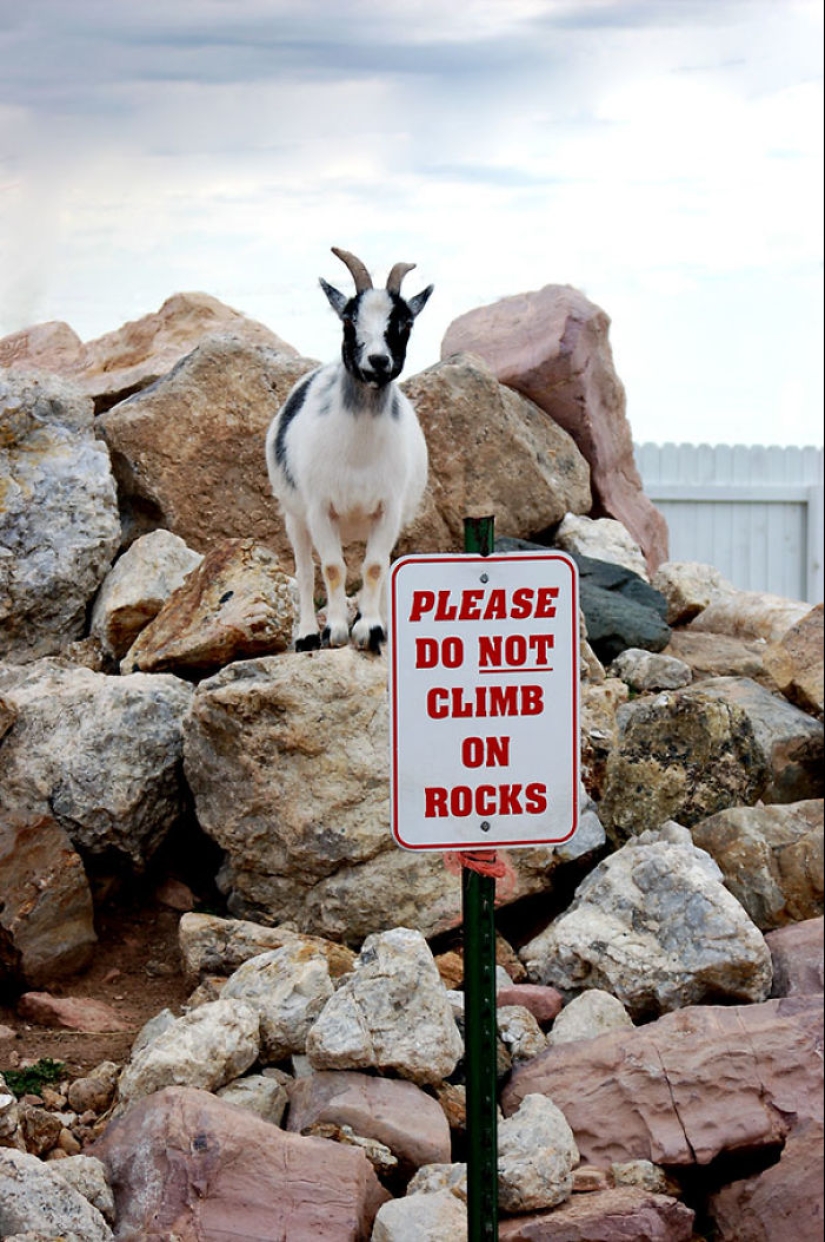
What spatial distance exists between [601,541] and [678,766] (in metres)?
→ 2.78

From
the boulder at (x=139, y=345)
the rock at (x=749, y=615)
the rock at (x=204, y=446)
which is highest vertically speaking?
the boulder at (x=139, y=345)

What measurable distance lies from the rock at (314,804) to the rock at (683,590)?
3403mm

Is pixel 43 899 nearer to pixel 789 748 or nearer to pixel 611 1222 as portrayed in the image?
pixel 611 1222

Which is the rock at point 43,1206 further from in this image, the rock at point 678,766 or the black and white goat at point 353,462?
the rock at point 678,766

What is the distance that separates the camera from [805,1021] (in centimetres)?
486

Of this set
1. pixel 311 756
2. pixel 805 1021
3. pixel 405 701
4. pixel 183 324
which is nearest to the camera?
pixel 405 701

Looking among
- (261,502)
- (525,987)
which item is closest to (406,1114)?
(525,987)

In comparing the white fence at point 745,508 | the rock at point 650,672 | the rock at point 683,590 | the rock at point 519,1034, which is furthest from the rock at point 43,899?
the white fence at point 745,508

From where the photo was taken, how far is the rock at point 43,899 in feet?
19.6

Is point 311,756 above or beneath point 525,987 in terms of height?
above

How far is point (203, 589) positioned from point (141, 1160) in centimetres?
304

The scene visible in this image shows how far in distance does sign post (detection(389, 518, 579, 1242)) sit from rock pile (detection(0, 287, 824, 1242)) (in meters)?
0.18

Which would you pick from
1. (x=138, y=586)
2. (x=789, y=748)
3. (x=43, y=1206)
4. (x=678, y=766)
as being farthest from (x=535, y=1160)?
(x=138, y=586)

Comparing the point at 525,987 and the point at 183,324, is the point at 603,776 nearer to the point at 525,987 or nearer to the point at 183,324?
the point at 525,987
